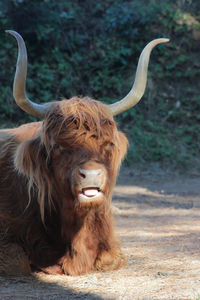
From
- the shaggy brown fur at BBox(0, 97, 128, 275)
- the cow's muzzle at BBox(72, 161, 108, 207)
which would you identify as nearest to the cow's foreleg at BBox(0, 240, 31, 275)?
the shaggy brown fur at BBox(0, 97, 128, 275)

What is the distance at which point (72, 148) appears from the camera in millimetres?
3451

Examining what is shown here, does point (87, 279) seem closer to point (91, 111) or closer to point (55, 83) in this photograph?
point (91, 111)

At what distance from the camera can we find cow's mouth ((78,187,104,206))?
10.6 ft

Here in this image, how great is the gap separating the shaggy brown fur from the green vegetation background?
6.66 meters

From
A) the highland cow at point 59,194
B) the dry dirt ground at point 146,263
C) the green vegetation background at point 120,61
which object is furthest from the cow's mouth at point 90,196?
the green vegetation background at point 120,61

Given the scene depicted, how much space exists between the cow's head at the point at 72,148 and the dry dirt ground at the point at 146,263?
541 millimetres

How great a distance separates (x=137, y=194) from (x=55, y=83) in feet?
15.9

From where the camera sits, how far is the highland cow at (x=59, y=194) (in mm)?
3529

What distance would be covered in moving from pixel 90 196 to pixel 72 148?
399 millimetres

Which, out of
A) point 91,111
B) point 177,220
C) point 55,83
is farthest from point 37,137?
point 55,83

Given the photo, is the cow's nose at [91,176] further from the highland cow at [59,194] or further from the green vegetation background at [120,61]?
the green vegetation background at [120,61]

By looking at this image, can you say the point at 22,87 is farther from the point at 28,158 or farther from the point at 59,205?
the point at 59,205

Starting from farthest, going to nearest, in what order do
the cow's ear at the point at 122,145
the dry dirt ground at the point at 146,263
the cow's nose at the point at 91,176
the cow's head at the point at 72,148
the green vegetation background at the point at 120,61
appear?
the green vegetation background at the point at 120,61 → the cow's ear at the point at 122,145 → the cow's head at the point at 72,148 → the cow's nose at the point at 91,176 → the dry dirt ground at the point at 146,263

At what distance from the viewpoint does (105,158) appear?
3.62m
